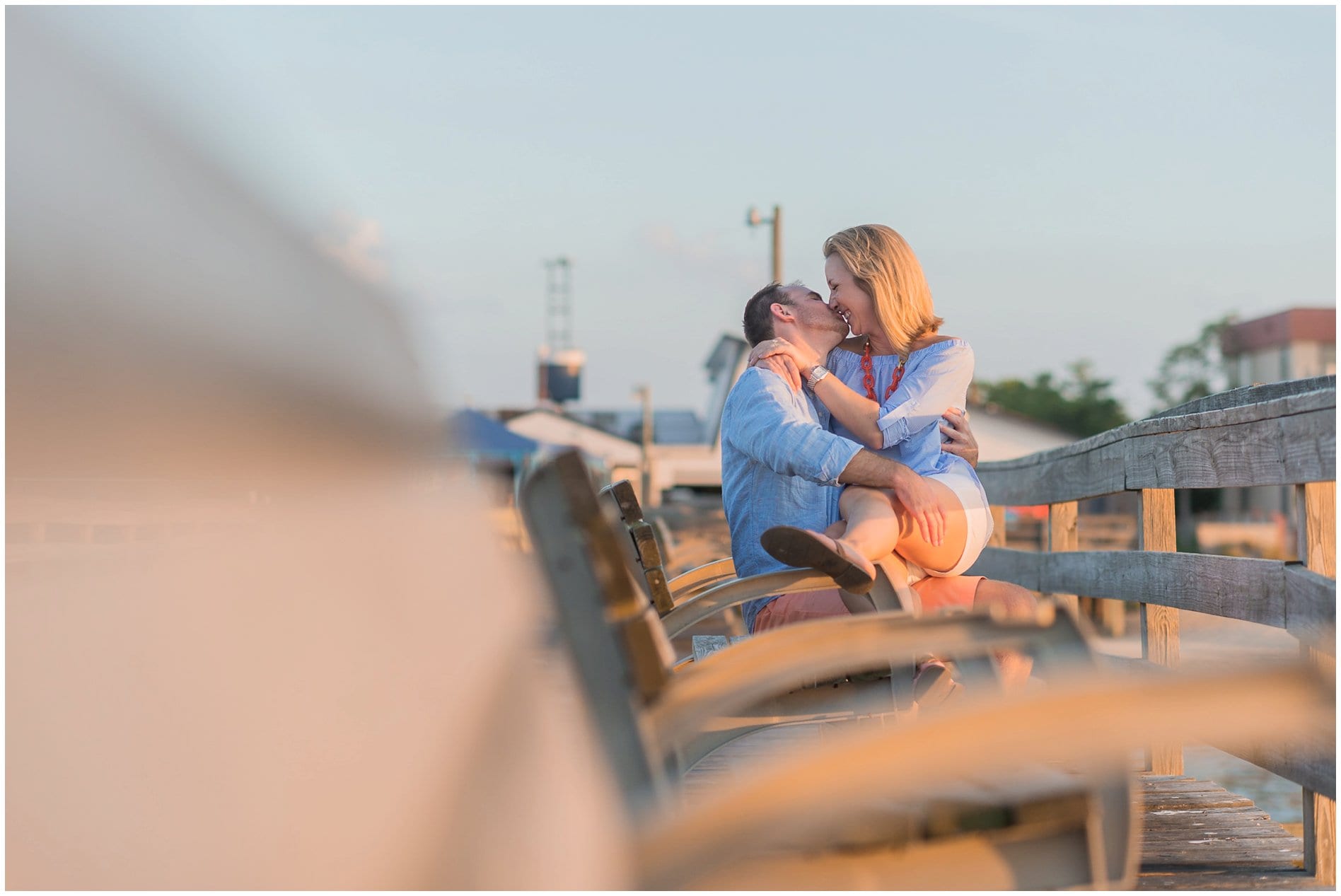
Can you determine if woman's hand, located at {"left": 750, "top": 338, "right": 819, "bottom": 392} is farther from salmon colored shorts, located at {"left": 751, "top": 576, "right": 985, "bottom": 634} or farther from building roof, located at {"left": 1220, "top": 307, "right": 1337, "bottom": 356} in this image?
building roof, located at {"left": 1220, "top": 307, "right": 1337, "bottom": 356}

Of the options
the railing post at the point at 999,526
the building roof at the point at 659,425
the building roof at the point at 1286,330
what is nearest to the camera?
the railing post at the point at 999,526

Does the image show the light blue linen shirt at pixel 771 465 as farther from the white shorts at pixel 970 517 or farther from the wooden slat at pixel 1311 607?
the wooden slat at pixel 1311 607

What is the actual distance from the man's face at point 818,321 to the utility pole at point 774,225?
56.5ft

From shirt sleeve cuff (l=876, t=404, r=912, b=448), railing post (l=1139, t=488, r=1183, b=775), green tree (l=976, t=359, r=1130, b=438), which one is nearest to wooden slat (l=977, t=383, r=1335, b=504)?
railing post (l=1139, t=488, r=1183, b=775)

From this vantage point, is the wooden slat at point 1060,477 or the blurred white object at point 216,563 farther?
the wooden slat at point 1060,477

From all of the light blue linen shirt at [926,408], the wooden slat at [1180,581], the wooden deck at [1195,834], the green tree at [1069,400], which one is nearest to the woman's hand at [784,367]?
the light blue linen shirt at [926,408]

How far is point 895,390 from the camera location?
108 inches

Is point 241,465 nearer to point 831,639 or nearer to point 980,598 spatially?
point 831,639

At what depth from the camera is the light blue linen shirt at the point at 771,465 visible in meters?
2.53

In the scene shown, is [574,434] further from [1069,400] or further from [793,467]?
[793,467]

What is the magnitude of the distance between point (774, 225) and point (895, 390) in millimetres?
17879

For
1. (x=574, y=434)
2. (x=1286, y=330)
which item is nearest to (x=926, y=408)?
(x=574, y=434)

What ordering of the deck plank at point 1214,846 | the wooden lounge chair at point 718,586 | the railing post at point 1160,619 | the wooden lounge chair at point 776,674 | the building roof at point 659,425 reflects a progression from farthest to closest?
the building roof at point 659,425 < the railing post at point 1160,619 < the wooden lounge chair at point 718,586 < the deck plank at point 1214,846 < the wooden lounge chair at point 776,674

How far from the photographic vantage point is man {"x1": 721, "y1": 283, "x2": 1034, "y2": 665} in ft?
8.27
